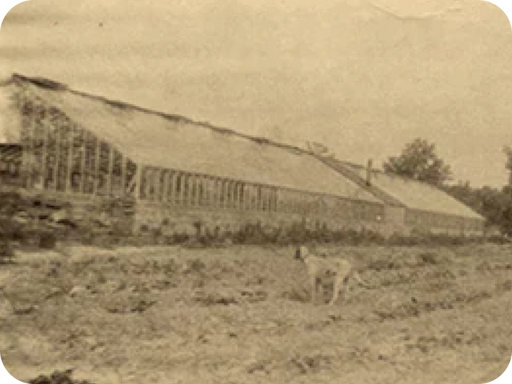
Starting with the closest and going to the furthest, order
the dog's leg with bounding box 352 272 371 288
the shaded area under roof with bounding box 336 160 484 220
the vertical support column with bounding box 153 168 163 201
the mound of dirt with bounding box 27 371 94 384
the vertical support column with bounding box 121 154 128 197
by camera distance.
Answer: the mound of dirt with bounding box 27 371 94 384 < the vertical support column with bounding box 121 154 128 197 < the vertical support column with bounding box 153 168 163 201 < the dog's leg with bounding box 352 272 371 288 < the shaded area under roof with bounding box 336 160 484 220

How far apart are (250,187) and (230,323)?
0.99m

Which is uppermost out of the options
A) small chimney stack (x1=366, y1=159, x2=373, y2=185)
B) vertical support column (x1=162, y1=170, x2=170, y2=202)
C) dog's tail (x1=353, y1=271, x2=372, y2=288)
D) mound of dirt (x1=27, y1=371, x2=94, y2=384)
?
small chimney stack (x1=366, y1=159, x2=373, y2=185)

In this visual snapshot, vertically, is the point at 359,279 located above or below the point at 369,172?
below

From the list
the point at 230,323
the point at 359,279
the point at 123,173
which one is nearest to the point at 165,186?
the point at 123,173

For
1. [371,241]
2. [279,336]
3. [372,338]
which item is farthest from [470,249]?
[279,336]

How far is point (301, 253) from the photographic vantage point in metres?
3.73

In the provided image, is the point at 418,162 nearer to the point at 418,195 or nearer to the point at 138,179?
the point at 418,195

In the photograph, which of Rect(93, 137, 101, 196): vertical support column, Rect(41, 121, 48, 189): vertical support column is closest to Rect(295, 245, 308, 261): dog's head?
Rect(93, 137, 101, 196): vertical support column

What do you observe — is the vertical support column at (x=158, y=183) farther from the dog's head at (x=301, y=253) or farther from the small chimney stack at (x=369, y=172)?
the small chimney stack at (x=369, y=172)

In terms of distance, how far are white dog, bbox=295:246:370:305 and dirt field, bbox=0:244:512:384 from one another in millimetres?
67

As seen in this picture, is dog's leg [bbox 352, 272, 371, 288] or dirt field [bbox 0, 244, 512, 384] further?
dog's leg [bbox 352, 272, 371, 288]

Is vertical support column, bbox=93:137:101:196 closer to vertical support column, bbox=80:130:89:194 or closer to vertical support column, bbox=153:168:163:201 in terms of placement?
vertical support column, bbox=80:130:89:194

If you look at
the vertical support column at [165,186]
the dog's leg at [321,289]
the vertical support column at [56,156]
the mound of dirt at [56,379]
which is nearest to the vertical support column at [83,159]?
the vertical support column at [56,156]

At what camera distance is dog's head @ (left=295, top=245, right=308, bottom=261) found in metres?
3.72
